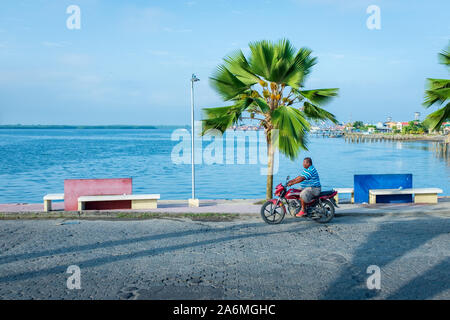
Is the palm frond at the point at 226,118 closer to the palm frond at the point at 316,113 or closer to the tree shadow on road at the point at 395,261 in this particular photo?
the palm frond at the point at 316,113

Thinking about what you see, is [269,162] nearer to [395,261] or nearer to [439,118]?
[439,118]

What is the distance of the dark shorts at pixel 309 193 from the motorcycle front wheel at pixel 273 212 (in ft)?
1.91

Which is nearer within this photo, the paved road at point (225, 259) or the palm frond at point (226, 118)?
Result: the paved road at point (225, 259)

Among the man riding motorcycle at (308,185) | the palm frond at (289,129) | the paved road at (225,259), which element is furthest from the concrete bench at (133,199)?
the man riding motorcycle at (308,185)

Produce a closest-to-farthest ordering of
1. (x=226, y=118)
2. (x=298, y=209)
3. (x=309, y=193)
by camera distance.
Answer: (x=309, y=193)
(x=298, y=209)
(x=226, y=118)

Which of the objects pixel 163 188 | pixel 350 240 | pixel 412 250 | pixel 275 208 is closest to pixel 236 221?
pixel 275 208

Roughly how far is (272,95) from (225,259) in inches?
313

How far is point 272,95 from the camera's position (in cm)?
1441

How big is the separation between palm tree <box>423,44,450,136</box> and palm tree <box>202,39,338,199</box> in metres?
2.94

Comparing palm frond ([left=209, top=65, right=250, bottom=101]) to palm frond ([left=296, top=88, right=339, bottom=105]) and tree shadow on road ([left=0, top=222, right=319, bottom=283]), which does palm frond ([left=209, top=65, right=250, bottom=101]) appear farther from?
tree shadow on road ([left=0, top=222, right=319, bottom=283])

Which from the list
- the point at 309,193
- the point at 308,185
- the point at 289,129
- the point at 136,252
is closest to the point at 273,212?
the point at 309,193

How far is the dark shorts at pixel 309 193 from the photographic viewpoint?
10805 mm

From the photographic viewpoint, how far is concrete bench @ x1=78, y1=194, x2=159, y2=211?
12.9m

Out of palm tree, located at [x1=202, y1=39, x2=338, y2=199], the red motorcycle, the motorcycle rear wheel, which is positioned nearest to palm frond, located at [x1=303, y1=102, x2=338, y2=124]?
palm tree, located at [x1=202, y1=39, x2=338, y2=199]
